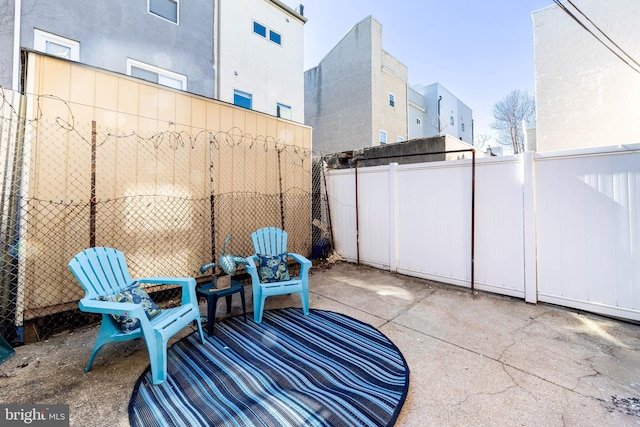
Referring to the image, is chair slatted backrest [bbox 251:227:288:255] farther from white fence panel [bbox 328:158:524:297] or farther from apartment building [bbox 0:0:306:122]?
apartment building [bbox 0:0:306:122]

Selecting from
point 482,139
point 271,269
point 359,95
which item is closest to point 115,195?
point 271,269

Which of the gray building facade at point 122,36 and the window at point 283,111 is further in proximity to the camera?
the window at point 283,111

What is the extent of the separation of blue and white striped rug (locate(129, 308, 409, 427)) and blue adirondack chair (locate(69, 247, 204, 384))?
21 centimetres

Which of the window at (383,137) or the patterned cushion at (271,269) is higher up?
the window at (383,137)

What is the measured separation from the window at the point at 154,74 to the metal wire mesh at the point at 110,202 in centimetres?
259

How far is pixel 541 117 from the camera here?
285 inches

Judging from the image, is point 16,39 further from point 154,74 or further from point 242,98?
point 242,98

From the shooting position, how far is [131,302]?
2270 mm

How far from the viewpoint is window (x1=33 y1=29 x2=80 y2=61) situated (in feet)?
14.2

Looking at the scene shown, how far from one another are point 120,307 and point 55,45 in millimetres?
5186

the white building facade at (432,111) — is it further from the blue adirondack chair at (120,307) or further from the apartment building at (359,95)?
the blue adirondack chair at (120,307)

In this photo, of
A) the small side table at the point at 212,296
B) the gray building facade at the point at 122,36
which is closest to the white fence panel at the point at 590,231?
the small side table at the point at 212,296

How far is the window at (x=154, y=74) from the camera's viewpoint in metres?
5.21

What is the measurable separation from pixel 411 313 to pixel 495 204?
72.5 inches
